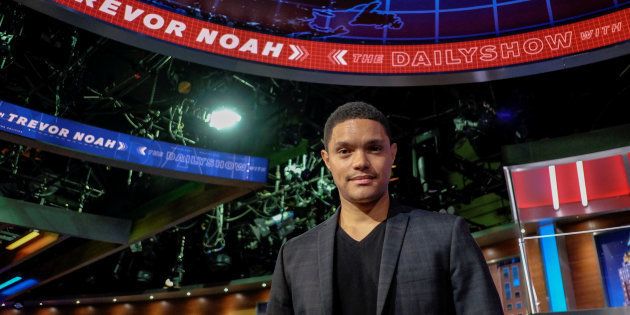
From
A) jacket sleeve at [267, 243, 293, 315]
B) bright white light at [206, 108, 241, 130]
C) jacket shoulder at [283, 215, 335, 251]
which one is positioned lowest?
jacket sleeve at [267, 243, 293, 315]

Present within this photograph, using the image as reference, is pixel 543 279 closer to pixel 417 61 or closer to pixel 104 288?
pixel 417 61

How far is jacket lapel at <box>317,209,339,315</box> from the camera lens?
1585 mm

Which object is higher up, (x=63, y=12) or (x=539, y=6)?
(x=539, y=6)

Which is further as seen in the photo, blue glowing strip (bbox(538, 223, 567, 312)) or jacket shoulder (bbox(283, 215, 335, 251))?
blue glowing strip (bbox(538, 223, 567, 312))

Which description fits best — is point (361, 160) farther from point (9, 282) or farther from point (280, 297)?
point (9, 282)

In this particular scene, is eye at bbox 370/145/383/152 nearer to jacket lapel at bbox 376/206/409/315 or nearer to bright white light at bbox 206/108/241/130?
jacket lapel at bbox 376/206/409/315

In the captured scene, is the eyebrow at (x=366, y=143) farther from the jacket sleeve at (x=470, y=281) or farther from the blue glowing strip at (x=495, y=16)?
the blue glowing strip at (x=495, y=16)

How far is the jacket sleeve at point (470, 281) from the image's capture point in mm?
1473

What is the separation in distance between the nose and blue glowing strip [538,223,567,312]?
4.67 metres

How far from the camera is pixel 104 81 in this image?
33.1ft

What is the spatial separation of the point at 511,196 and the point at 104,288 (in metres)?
14.5

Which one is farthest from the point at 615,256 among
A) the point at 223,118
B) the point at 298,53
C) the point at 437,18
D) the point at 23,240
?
the point at 23,240

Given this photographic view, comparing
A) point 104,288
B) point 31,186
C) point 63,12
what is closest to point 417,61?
point 63,12

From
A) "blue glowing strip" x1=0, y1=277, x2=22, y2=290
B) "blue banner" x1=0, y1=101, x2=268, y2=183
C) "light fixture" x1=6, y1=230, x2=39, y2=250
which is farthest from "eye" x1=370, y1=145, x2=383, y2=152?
"blue glowing strip" x1=0, y1=277, x2=22, y2=290
